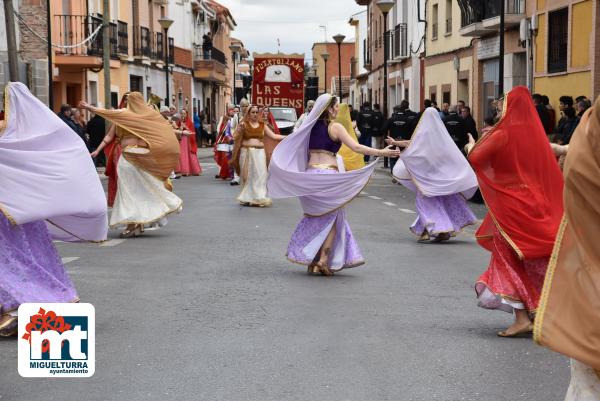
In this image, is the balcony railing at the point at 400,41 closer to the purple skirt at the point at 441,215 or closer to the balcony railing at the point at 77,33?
the balcony railing at the point at 77,33

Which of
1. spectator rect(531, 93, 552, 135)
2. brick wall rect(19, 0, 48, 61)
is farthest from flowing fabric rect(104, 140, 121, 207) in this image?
brick wall rect(19, 0, 48, 61)

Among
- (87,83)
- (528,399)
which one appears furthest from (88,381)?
(87,83)

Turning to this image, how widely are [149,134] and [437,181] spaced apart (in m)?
3.70

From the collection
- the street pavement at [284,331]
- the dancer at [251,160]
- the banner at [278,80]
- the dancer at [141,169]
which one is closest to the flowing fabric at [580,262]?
the street pavement at [284,331]

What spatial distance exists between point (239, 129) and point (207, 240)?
6927 millimetres

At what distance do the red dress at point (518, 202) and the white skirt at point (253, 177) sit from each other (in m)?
11.4

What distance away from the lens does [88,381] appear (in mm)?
6035

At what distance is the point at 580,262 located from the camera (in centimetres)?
392

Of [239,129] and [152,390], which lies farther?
[239,129]

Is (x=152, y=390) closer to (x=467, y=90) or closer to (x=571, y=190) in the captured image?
(x=571, y=190)

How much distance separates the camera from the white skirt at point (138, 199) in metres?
13.8

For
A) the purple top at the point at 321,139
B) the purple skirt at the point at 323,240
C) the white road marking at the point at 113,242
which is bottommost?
the white road marking at the point at 113,242

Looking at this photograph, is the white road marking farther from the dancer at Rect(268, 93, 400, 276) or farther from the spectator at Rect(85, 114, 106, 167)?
the spectator at Rect(85, 114, 106, 167)

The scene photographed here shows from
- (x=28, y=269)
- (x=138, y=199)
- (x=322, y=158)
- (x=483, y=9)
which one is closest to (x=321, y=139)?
(x=322, y=158)
